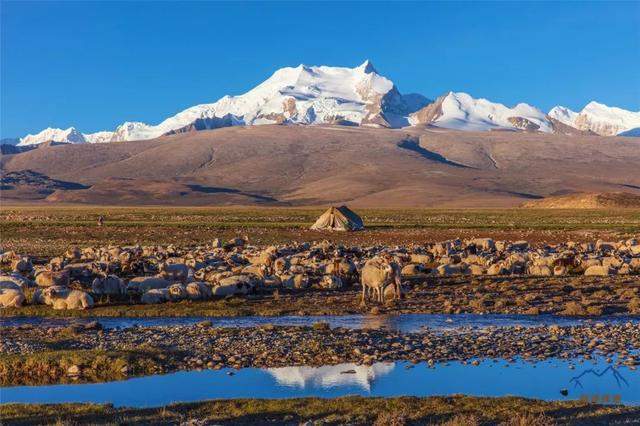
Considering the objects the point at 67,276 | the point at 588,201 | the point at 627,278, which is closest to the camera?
the point at 67,276

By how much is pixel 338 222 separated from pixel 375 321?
39.4 meters

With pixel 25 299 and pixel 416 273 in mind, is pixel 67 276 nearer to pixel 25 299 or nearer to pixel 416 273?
pixel 25 299

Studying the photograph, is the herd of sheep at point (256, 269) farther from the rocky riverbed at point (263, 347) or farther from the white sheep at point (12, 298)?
the rocky riverbed at point (263, 347)

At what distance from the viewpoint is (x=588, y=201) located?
4970 inches

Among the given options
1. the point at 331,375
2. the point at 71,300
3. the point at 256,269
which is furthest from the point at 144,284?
the point at 331,375

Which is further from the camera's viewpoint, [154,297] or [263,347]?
[154,297]

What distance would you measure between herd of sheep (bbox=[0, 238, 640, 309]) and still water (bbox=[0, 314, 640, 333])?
75.2 inches

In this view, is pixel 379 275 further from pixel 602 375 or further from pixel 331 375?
pixel 602 375

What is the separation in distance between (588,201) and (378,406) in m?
120

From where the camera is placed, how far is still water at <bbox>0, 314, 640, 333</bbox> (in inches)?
813

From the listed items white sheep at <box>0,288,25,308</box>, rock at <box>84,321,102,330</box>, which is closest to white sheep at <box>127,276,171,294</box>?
white sheep at <box>0,288,25,308</box>

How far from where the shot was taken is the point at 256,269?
95.9 ft

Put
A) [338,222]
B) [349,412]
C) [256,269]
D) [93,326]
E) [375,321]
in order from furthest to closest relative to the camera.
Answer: [338,222]
[256,269]
[375,321]
[93,326]
[349,412]

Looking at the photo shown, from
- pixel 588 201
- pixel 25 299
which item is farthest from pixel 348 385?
pixel 588 201
